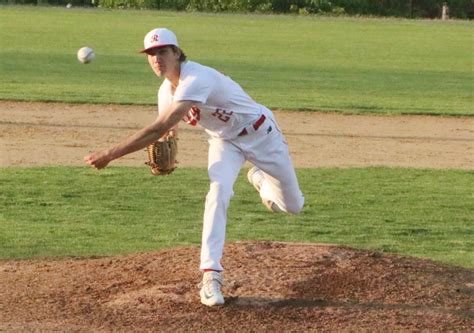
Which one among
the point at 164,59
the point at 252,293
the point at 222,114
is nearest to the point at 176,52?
the point at 164,59

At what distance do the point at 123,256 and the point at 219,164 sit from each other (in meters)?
1.62

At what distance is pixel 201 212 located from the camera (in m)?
10.5

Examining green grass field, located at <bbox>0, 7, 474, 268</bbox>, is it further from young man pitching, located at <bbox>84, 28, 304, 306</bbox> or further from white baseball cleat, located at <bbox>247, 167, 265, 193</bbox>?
young man pitching, located at <bbox>84, 28, 304, 306</bbox>

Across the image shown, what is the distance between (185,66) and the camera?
6.61 m

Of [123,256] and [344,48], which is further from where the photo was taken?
[344,48]

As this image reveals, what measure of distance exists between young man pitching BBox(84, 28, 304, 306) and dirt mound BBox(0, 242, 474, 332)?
0.30 m

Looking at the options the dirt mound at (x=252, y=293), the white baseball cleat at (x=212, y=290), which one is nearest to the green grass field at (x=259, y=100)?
the dirt mound at (x=252, y=293)

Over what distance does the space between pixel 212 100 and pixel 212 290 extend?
3.77 feet

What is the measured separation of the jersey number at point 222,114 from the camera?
6.77 metres

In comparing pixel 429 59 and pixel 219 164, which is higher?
pixel 219 164

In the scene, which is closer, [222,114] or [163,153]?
[222,114]

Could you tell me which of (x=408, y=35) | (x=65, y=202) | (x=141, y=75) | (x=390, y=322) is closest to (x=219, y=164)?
(x=390, y=322)

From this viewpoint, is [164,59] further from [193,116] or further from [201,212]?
[201,212]

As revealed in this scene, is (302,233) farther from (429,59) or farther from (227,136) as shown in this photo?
(429,59)
